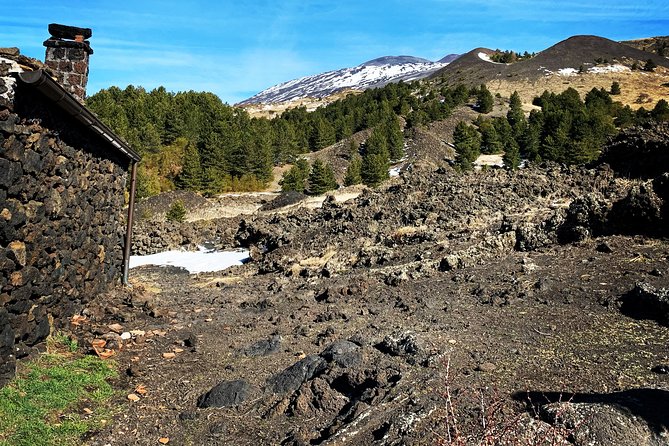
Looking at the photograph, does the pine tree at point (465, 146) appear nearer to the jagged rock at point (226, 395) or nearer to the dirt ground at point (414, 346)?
the dirt ground at point (414, 346)

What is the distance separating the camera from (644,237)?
8.27 m

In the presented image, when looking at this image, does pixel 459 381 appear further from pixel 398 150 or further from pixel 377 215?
pixel 398 150

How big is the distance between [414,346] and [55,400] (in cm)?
399

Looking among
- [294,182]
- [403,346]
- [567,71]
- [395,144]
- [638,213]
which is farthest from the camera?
[567,71]

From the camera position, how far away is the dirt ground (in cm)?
394

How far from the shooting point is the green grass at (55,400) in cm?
454

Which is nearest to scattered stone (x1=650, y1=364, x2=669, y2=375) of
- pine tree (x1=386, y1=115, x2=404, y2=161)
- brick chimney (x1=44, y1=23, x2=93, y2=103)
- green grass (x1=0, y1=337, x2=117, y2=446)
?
green grass (x1=0, y1=337, x2=117, y2=446)

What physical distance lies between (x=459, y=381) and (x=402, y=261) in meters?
6.50

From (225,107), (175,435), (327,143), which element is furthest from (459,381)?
(225,107)

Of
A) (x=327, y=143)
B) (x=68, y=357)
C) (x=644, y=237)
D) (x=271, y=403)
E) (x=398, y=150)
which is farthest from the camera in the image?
(x=327, y=143)

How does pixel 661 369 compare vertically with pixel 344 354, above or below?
above

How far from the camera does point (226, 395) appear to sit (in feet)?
18.2

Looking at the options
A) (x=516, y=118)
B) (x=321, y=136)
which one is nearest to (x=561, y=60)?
(x=516, y=118)

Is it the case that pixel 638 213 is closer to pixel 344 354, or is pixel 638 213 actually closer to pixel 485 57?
pixel 344 354
